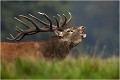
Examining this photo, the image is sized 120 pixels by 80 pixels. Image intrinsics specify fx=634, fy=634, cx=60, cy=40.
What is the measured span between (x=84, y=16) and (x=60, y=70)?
234ft

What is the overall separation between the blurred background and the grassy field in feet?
76.4

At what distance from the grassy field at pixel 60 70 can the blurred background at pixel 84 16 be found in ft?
76.4

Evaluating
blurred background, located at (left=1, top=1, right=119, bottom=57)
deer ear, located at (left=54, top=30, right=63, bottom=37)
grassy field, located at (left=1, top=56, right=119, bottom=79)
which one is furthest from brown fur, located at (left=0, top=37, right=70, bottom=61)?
blurred background, located at (left=1, top=1, right=119, bottom=57)

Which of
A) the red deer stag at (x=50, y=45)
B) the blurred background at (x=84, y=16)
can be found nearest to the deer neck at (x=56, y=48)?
the red deer stag at (x=50, y=45)

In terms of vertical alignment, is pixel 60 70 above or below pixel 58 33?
below

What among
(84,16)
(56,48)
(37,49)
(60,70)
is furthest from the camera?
(84,16)

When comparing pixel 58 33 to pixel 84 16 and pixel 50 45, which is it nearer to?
pixel 50 45

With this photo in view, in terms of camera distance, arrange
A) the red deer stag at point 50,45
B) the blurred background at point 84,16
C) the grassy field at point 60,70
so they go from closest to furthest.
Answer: the grassy field at point 60,70, the red deer stag at point 50,45, the blurred background at point 84,16

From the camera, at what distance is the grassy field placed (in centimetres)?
935

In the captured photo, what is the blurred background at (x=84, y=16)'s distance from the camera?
149 ft

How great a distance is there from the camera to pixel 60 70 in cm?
959

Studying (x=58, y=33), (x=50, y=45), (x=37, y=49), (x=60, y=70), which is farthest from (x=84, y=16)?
(x=60, y=70)

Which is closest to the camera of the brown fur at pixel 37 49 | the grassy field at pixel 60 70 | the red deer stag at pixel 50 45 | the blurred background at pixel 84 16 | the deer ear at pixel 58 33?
the grassy field at pixel 60 70

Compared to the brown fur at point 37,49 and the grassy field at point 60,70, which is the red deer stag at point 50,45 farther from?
the grassy field at point 60,70
